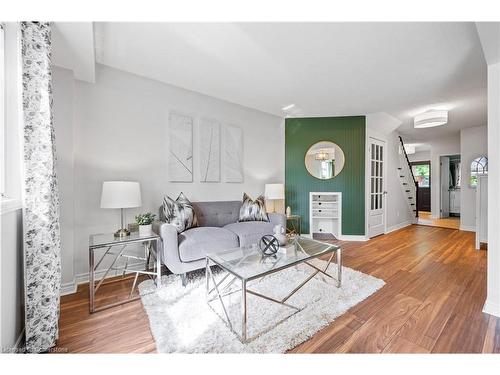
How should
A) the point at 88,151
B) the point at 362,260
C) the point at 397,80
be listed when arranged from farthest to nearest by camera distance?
the point at 362,260 < the point at 397,80 < the point at 88,151

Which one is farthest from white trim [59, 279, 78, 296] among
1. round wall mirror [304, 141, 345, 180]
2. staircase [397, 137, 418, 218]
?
staircase [397, 137, 418, 218]

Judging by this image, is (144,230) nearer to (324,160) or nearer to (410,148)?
(324,160)

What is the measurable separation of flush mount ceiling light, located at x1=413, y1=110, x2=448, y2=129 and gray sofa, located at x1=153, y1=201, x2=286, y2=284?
3.28 metres

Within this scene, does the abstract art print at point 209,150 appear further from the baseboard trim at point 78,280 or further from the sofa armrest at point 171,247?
the baseboard trim at point 78,280

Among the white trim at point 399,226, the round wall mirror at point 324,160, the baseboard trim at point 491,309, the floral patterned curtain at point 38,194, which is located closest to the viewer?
the floral patterned curtain at point 38,194

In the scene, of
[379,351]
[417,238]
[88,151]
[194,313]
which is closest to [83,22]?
[88,151]

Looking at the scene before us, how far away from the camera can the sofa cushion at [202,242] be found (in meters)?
2.20

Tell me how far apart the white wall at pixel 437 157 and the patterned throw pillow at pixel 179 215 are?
7662mm

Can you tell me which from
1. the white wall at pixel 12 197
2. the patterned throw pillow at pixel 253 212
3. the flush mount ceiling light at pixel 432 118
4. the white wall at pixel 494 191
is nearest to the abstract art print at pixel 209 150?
the patterned throw pillow at pixel 253 212

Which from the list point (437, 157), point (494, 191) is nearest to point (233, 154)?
point (494, 191)

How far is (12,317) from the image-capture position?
1.28 meters

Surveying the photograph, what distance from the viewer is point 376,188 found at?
4.59 metres
